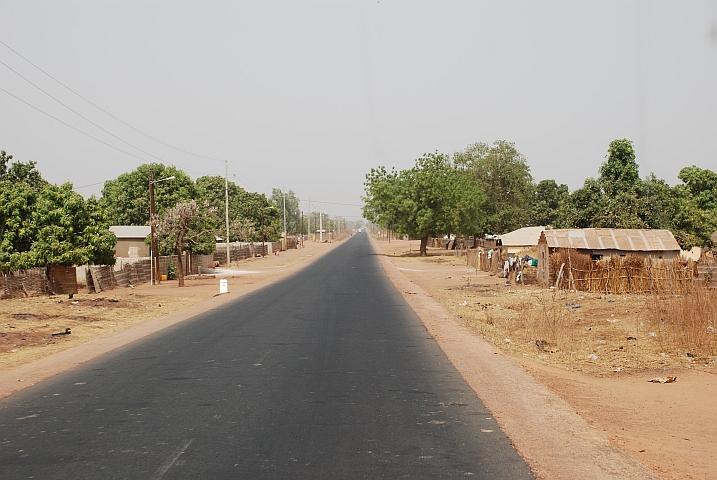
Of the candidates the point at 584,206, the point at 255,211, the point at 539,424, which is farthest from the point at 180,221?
the point at 255,211

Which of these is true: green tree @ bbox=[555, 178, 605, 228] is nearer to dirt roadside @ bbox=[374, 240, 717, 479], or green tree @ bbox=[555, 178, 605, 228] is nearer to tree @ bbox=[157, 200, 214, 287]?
tree @ bbox=[157, 200, 214, 287]

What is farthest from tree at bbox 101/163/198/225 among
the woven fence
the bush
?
the woven fence

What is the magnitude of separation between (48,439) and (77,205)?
2743 cm

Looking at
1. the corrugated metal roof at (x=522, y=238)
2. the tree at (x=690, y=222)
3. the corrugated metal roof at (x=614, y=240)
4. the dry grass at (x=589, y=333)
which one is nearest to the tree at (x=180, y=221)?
the dry grass at (x=589, y=333)

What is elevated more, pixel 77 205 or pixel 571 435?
pixel 77 205

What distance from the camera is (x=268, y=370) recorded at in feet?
37.1

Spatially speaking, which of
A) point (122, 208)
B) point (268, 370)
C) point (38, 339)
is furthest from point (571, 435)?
point (122, 208)

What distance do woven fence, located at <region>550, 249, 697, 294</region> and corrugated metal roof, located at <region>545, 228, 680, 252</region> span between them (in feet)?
10.3

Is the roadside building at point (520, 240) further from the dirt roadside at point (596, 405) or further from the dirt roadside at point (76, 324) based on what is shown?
the dirt roadside at point (596, 405)

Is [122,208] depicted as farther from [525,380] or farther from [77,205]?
[525,380]

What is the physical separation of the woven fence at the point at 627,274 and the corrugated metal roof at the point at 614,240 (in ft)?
10.3

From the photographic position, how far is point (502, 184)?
9850 centimetres

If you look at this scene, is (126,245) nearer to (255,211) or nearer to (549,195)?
(255,211)

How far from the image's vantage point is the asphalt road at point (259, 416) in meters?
6.16
